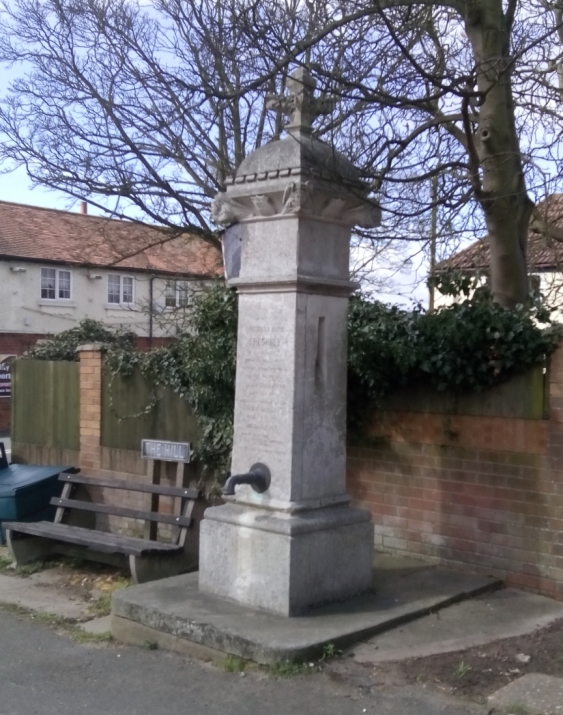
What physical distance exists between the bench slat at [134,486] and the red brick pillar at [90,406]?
66cm

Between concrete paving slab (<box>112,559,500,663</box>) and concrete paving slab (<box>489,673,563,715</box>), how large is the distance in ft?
3.37

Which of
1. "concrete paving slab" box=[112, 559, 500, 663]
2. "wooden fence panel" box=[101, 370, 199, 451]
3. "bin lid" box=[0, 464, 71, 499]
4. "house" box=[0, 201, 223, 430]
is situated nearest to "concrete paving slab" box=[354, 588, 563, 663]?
"concrete paving slab" box=[112, 559, 500, 663]

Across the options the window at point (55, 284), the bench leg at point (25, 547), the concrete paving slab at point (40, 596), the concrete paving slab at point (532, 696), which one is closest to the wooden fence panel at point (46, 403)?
the bench leg at point (25, 547)

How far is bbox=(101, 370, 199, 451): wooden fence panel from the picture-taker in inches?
343

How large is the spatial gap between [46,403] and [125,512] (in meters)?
2.87

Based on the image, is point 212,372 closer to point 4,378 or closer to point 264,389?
point 264,389

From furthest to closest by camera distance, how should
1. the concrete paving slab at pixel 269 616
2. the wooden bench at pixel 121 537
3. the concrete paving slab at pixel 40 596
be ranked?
the wooden bench at pixel 121 537
the concrete paving slab at pixel 40 596
the concrete paving slab at pixel 269 616

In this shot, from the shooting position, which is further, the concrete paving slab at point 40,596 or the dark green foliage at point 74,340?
the dark green foliage at point 74,340

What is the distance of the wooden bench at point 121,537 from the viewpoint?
7.33 metres

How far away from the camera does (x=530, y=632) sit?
18.5ft

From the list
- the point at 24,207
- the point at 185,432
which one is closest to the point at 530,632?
the point at 185,432

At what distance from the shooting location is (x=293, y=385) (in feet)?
19.1

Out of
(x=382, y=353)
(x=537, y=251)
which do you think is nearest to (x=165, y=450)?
(x=382, y=353)

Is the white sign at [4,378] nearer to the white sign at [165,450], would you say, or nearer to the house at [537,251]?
the house at [537,251]
